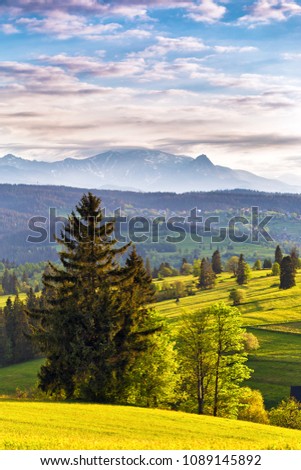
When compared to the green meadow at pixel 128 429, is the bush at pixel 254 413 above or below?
below

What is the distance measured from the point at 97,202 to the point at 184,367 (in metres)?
20.9

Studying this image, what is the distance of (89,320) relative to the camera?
4588 cm

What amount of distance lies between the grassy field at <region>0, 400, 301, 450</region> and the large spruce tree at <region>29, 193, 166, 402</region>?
13.2ft

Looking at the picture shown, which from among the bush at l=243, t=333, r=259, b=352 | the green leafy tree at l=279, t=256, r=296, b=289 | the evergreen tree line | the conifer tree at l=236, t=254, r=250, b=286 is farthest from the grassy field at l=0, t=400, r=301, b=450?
the conifer tree at l=236, t=254, r=250, b=286

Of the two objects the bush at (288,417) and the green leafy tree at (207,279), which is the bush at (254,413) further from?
the green leafy tree at (207,279)

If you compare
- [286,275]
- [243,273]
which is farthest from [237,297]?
[243,273]

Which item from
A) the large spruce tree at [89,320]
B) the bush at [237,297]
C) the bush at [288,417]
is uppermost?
the large spruce tree at [89,320]

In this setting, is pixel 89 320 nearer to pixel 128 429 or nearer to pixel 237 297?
pixel 128 429

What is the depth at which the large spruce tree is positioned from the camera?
45.3 m

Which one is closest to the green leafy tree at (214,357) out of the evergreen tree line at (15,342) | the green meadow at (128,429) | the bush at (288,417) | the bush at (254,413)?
the green meadow at (128,429)

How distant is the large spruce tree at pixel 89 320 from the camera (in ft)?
149

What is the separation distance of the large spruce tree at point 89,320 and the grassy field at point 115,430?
4014mm

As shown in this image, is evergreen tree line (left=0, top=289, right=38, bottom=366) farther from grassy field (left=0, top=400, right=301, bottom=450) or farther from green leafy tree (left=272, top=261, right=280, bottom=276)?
grassy field (left=0, top=400, right=301, bottom=450)

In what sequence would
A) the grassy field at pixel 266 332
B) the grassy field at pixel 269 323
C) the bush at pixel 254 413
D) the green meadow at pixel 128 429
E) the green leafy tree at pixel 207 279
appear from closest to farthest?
the green meadow at pixel 128 429, the bush at pixel 254 413, the grassy field at pixel 269 323, the grassy field at pixel 266 332, the green leafy tree at pixel 207 279
